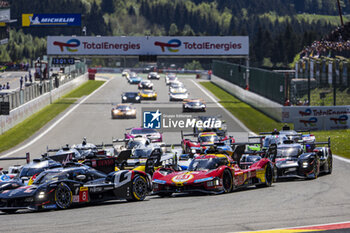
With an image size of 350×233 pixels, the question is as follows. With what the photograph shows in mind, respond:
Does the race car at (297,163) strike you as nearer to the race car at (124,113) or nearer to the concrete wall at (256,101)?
the concrete wall at (256,101)

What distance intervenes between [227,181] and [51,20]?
3851 inches

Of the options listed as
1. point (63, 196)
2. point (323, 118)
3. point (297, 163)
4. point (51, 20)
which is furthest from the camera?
point (51, 20)

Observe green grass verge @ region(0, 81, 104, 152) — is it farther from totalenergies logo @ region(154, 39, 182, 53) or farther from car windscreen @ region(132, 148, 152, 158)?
car windscreen @ region(132, 148, 152, 158)

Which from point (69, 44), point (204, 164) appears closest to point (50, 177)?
point (204, 164)

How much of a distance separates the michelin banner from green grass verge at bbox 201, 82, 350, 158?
129ft

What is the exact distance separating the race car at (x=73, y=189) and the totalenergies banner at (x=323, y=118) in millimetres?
27371

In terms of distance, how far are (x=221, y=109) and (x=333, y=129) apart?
19.6 metres

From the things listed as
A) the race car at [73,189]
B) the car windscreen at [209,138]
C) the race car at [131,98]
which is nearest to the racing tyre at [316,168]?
the race car at [73,189]

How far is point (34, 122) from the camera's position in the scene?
5472cm

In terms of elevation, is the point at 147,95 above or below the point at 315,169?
above

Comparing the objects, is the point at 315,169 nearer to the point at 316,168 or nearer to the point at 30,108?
the point at 316,168

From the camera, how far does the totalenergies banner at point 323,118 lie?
4484 centimetres

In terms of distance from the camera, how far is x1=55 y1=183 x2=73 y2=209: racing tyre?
17484mm

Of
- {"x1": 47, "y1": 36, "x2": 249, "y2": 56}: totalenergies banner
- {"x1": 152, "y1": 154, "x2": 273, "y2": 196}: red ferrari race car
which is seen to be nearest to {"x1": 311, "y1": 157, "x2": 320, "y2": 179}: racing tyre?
{"x1": 152, "y1": 154, "x2": 273, "y2": 196}: red ferrari race car
